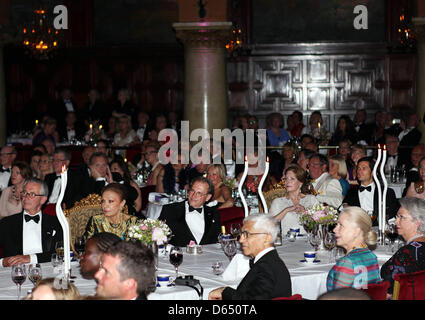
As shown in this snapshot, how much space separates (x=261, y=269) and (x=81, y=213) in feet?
8.93

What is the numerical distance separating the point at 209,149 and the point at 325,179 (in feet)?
8.12

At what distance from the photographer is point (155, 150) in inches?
429

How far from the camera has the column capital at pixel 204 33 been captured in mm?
13297

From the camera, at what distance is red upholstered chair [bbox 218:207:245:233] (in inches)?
299

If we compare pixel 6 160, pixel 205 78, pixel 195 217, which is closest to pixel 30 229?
pixel 195 217

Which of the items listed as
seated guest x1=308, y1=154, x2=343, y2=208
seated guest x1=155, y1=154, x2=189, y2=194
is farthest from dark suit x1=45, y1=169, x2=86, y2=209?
seated guest x1=308, y1=154, x2=343, y2=208

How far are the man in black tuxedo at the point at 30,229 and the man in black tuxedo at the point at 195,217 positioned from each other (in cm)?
107

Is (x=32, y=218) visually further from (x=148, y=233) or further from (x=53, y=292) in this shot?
(x=53, y=292)

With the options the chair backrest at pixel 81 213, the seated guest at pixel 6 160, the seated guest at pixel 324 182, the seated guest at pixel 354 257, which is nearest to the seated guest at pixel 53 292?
the seated guest at pixel 354 257

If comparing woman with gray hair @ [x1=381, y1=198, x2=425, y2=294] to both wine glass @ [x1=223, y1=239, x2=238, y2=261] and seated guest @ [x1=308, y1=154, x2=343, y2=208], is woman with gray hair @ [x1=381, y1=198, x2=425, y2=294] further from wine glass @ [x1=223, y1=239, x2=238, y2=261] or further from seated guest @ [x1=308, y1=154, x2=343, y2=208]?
seated guest @ [x1=308, y1=154, x2=343, y2=208]

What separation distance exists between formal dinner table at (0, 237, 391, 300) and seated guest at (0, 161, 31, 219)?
280cm

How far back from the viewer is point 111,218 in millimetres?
6285

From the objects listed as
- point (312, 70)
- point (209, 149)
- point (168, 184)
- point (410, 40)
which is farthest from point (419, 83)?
point (168, 184)
